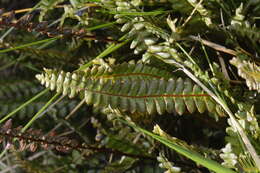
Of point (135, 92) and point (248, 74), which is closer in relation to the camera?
point (248, 74)

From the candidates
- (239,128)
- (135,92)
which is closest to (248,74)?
(239,128)

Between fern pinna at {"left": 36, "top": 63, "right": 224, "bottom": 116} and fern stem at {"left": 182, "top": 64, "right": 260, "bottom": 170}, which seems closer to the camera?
fern stem at {"left": 182, "top": 64, "right": 260, "bottom": 170}

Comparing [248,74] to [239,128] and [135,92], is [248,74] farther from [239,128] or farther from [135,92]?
[135,92]

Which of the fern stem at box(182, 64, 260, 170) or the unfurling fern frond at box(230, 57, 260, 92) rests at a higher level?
the unfurling fern frond at box(230, 57, 260, 92)

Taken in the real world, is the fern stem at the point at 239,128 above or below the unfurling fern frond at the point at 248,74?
below

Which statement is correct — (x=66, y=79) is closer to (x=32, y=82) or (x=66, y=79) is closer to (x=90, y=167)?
(x=90, y=167)

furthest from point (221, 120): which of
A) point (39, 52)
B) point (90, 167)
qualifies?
point (39, 52)

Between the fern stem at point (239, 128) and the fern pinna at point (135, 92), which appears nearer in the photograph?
the fern stem at point (239, 128)

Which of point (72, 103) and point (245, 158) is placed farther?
point (72, 103)
